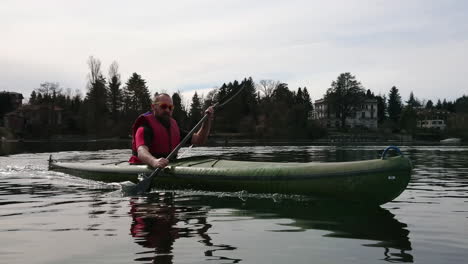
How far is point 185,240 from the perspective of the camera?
19.1 feet

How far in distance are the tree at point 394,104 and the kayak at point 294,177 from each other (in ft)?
461

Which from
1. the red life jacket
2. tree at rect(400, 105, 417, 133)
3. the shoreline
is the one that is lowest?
the shoreline

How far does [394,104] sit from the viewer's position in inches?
5674

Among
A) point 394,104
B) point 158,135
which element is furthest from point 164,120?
point 394,104

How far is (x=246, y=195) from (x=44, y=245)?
4234 millimetres

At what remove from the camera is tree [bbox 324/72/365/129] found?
4535 inches

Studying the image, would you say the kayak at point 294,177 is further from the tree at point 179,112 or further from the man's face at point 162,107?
the tree at point 179,112

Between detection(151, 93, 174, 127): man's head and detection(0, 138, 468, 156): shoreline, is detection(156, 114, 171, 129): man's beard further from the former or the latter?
detection(0, 138, 468, 156): shoreline

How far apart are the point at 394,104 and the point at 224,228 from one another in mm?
145939

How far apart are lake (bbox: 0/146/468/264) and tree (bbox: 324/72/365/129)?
352ft

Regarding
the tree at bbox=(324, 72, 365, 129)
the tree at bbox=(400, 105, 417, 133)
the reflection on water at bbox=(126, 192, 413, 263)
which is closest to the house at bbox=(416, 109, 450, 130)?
the tree at bbox=(400, 105, 417, 133)

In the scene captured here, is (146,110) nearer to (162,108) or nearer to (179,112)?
(179,112)

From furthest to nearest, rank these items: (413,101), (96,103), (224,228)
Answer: (413,101), (96,103), (224,228)

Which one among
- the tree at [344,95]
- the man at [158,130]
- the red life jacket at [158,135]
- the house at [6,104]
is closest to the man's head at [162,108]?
the man at [158,130]
